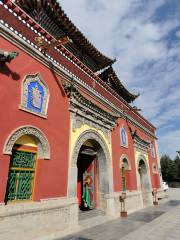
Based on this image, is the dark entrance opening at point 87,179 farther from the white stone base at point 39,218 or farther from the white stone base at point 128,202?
the white stone base at point 39,218

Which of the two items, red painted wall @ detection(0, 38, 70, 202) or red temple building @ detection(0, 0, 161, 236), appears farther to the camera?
red temple building @ detection(0, 0, 161, 236)

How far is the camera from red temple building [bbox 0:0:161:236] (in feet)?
18.0

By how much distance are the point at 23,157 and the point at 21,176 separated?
538 millimetres

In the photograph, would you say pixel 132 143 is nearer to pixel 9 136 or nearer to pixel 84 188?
pixel 84 188

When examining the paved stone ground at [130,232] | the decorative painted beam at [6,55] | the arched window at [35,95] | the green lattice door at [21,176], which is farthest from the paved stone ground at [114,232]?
the decorative painted beam at [6,55]

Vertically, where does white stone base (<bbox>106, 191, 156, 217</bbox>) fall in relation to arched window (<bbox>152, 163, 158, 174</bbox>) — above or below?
below

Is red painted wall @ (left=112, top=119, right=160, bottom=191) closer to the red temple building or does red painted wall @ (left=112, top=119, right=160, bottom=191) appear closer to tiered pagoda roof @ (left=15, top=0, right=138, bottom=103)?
the red temple building

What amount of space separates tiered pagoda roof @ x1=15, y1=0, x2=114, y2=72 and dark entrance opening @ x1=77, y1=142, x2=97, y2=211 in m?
5.32

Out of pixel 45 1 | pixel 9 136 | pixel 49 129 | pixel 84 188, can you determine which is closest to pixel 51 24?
pixel 45 1

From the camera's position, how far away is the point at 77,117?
326 inches

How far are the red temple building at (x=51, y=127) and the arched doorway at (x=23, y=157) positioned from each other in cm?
3

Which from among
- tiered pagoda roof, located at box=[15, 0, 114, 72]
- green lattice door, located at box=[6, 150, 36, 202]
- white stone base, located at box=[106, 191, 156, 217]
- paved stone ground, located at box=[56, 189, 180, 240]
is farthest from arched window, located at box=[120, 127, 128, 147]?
green lattice door, located at box=[6, 150, 36, 202]

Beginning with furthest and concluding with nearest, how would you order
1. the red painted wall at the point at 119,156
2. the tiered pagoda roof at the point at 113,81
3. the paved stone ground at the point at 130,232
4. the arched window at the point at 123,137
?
the tiered pagoda roof at the point at 113,81 < the arched window at the point at 123,137 < the red painted wall at the point at 119,156 < the paved stone ground at the point at 130,232

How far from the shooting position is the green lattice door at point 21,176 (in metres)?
5.39
